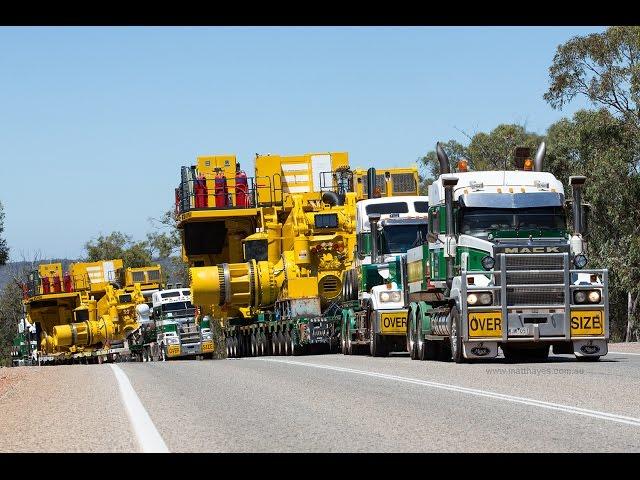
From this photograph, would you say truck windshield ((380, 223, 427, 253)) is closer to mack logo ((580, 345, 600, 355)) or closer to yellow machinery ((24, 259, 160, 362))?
mack logo ((580, 345, 600, 355))

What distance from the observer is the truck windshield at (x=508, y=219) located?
25.2m

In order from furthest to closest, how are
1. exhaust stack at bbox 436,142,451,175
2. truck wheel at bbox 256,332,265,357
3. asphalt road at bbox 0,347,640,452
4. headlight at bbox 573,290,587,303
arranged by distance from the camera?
truck wheel at bbox 256,332,265,357, exhaust stack at bbox 436,142,451,175, headlight at bbox 573,290,587,303, asphalt road at bbox 0,347,640,452

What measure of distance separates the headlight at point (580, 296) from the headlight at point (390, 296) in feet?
25.9

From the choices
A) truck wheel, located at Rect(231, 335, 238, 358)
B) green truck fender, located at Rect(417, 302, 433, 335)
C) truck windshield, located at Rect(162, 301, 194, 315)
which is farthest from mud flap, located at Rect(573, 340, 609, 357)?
truck windshield, located at Rect(162, 301, 194, 315)

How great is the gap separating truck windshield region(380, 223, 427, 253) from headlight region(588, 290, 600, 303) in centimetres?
862

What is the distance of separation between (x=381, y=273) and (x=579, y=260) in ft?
28.0

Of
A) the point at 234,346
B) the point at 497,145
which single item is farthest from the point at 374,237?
the point at 497,145

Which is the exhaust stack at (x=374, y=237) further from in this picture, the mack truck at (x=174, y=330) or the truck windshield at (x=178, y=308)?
the truck windshield at (x=178, y=308)

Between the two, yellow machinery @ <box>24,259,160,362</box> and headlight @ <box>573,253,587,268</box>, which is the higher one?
headlight @ <box>573,253,587,268</box>

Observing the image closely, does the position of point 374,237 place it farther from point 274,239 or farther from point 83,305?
point 83,305

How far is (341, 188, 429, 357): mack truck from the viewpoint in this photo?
105 ft

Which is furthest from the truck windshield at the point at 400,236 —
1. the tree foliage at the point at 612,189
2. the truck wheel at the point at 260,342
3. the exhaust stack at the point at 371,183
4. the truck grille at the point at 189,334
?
the truck grille at the point at 189,334

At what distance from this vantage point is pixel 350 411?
15500mm
